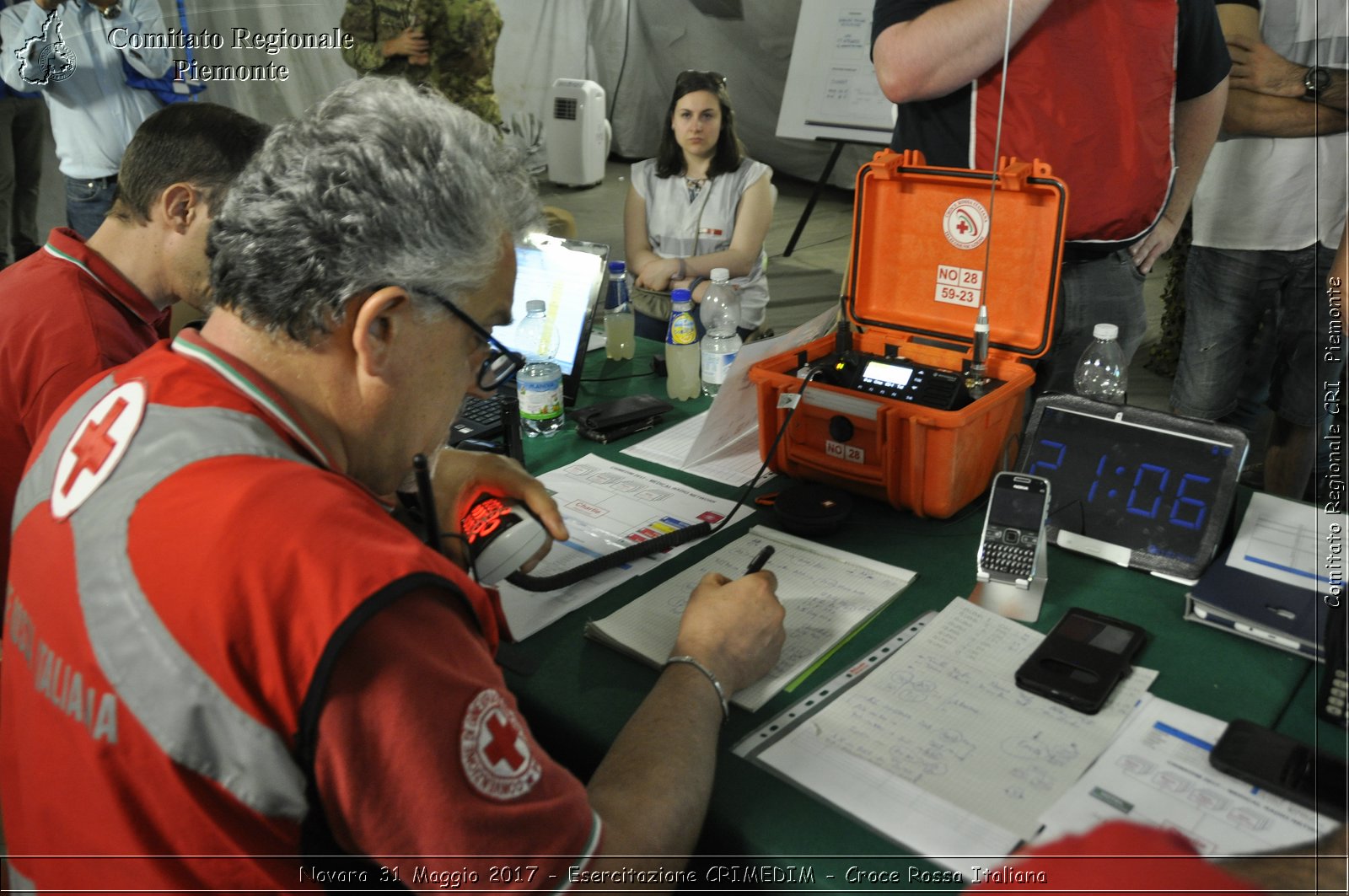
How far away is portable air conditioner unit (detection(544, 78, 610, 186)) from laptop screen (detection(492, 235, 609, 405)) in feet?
20.3

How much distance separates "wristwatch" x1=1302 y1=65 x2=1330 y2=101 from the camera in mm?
2277

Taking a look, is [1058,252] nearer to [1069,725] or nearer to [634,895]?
[1069,725]

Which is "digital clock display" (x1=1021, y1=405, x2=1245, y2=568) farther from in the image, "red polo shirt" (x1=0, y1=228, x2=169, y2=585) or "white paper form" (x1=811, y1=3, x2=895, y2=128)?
"white paper form" (x1=811, y1=3, x2=895, y2=128)

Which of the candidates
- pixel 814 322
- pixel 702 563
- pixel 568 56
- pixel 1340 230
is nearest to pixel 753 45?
pixel 568 56

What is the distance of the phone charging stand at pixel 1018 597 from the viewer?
123 centimetres

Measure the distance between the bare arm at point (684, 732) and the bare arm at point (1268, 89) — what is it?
2.10 m

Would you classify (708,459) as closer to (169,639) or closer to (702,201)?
(169,639)

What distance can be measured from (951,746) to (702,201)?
Result: 274cm

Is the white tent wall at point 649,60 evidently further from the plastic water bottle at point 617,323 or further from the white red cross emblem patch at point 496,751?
the white red cross emblem patch at point 496,751

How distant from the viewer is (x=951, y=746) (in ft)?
3.25

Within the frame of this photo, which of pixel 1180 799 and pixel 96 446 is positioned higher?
pixel 96 446

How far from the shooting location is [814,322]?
1.76m

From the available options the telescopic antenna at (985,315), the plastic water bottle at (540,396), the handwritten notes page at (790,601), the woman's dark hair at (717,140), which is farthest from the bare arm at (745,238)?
the handwritten notes page at (790,601)

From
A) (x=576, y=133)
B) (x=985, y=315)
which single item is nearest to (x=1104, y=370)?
(x=985, y=315)
